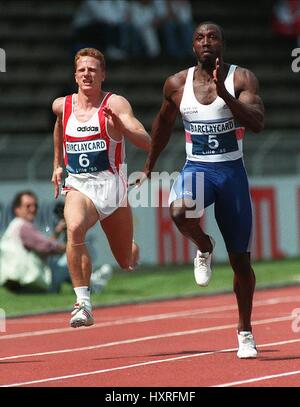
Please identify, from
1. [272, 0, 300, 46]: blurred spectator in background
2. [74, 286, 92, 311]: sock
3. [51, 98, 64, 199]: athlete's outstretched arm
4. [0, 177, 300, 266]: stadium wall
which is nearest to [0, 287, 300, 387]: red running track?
Answer: [74, 286, 92, 311]: sock

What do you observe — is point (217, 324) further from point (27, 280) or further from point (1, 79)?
point (1, 79)

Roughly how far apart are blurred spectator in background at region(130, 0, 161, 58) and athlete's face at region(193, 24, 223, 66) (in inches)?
676

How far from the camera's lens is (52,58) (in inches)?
1023

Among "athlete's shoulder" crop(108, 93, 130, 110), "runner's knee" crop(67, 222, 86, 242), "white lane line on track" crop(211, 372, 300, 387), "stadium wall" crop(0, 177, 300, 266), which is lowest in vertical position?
"white lane line on track" crop(211, 372, 300, 387)

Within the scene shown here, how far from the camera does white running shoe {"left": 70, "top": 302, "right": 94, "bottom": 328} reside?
32.1 feet

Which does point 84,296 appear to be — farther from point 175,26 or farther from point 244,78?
point 175,26

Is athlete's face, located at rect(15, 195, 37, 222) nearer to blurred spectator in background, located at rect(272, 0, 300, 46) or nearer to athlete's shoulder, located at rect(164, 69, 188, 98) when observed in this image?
athlete's shoulder, located at rect(164, 69, 188, 98)

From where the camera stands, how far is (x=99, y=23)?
83.6 feet

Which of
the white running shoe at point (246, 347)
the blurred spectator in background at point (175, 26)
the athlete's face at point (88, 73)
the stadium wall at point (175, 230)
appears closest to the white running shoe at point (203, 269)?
the white running shoe at point (246, 347)

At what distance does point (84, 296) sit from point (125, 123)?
1.34 m

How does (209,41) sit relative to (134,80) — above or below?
below

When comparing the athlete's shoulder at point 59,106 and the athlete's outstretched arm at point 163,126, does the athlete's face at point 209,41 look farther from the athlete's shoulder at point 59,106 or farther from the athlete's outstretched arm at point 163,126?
the athlete's shoulder at point 59,106

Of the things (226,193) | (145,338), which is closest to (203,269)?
(226,193)

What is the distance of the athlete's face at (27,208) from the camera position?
17.0m
